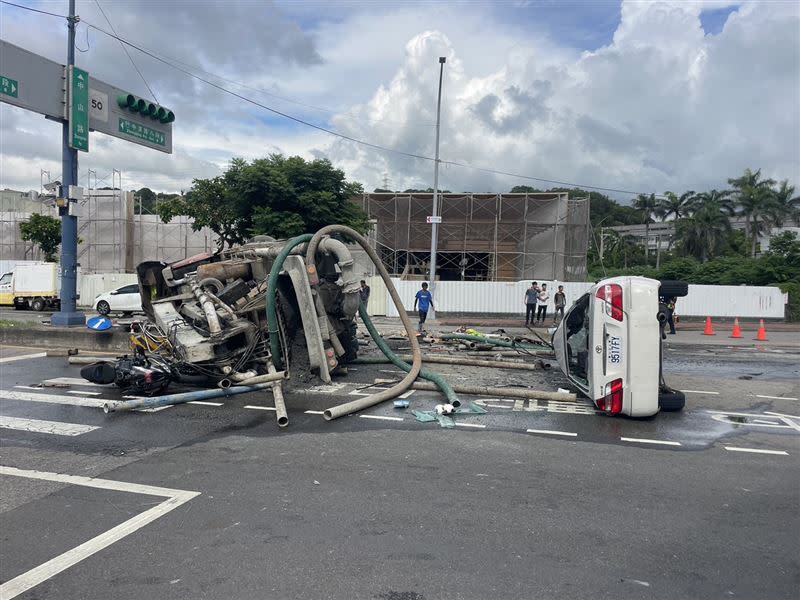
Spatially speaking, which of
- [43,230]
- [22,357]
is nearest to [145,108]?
[22,357]

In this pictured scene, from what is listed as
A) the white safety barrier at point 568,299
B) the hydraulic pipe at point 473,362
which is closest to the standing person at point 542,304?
the white safety barrier at point 568,299

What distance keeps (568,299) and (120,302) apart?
63.7ft

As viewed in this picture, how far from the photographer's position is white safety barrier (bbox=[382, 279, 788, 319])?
26.8m

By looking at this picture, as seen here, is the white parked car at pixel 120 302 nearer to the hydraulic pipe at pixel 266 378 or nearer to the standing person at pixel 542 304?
the standing person at pixel 542 304

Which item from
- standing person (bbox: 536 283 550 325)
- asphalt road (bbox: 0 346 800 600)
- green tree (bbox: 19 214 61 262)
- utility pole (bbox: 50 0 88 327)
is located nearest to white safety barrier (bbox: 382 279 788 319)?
standing person (bbox: 536 283 550 325)

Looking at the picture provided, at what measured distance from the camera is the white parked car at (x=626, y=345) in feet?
24.2

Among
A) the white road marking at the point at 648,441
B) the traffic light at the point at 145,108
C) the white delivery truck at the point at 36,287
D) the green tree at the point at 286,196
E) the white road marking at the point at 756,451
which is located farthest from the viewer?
the white delivery truck at the point at 36,287

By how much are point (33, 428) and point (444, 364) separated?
7.01 m

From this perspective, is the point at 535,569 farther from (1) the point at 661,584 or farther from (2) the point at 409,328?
(2) the point at 409,328

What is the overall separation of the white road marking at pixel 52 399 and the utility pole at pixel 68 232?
22.8 ft

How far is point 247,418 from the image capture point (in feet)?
25.3

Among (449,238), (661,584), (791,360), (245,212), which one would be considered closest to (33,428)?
(661,584)

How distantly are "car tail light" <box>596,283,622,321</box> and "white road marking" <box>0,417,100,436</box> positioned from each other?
641 cm

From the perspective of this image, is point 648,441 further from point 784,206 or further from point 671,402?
point 784,206
